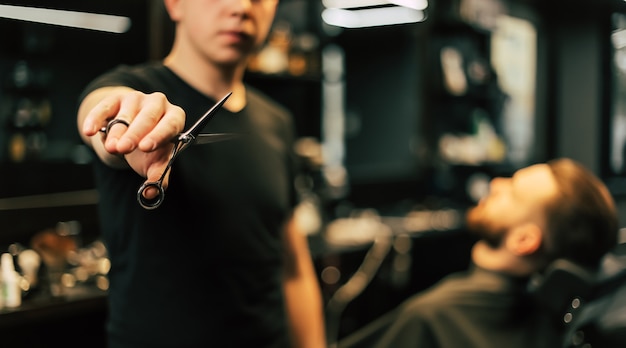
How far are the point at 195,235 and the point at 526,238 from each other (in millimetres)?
693

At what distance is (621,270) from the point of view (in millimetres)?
1109

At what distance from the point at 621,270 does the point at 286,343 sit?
22.8 inches

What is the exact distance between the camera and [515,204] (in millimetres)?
1305

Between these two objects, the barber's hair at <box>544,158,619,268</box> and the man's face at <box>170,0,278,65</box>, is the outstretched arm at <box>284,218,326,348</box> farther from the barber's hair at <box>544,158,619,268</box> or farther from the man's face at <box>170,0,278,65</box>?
the man's face at <box>170,0,278,65</box>

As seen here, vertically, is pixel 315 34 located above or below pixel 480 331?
above

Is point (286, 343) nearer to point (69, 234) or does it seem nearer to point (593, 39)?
point (593, 39)

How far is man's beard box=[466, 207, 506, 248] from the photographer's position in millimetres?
1409

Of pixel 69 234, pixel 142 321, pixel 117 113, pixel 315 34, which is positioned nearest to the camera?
pixel 117 113

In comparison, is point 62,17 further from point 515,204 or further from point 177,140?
point 515,204

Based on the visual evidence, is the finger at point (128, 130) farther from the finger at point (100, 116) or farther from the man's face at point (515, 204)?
the man's face at point (515, 204)

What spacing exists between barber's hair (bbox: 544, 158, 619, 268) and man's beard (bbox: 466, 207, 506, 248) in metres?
0.20

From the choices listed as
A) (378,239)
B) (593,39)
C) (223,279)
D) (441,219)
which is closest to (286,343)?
(223,279)

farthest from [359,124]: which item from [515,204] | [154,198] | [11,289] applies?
[154,198]

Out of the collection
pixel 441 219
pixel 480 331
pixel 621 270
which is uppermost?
pixel 621 270
